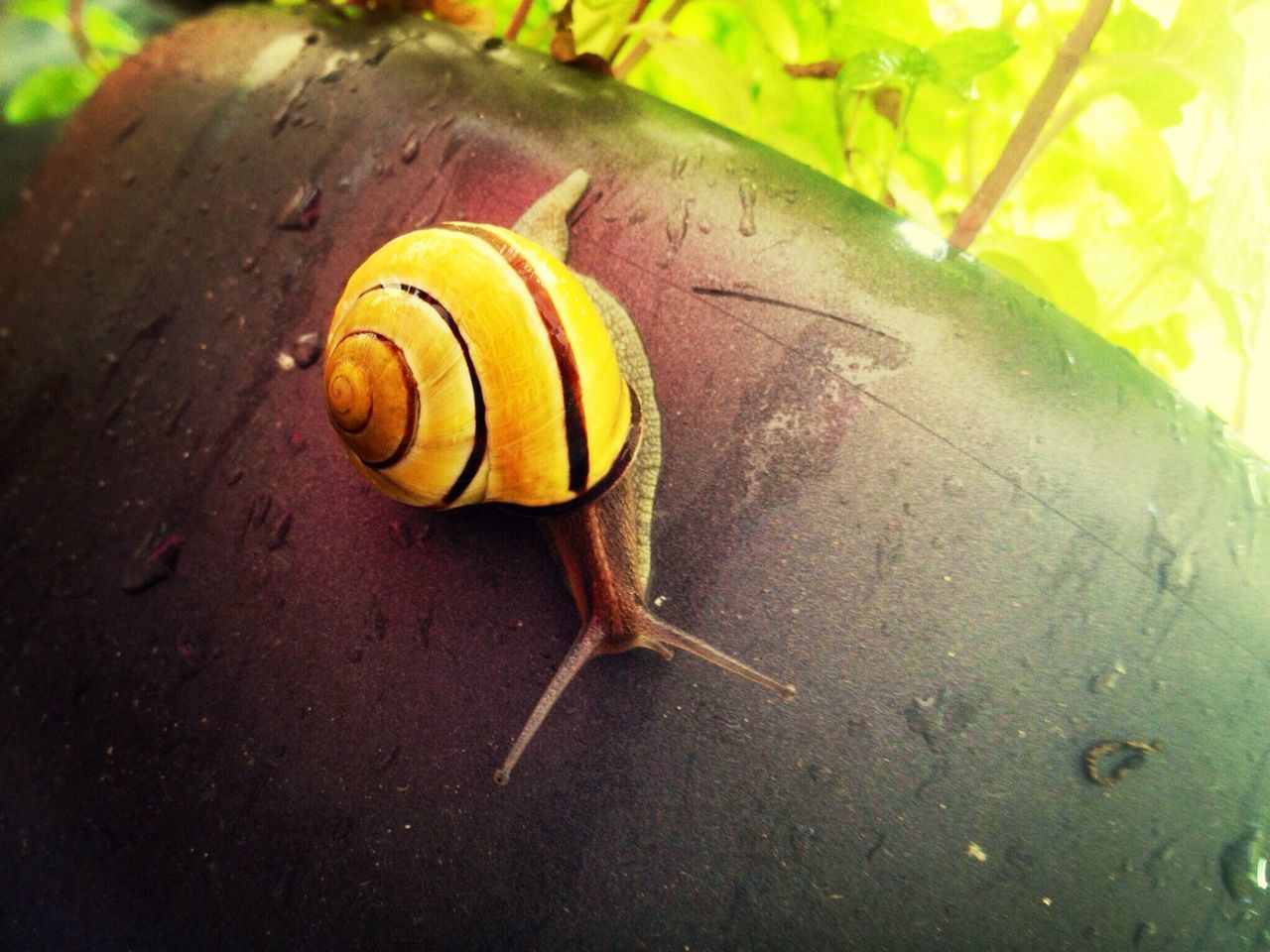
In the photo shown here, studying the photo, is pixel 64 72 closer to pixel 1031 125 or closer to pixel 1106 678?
pixel 1031 125

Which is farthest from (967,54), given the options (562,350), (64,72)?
(64,72)

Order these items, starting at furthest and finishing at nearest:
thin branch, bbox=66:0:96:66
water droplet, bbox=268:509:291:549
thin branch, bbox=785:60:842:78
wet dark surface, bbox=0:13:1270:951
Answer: thin branch, bbox=66:0:96:66 → thin branch, bbox=785:60:842:78 → water droplet, bbox=268:509:291:549 → wet dark surface, bbox=0:13:1270:951

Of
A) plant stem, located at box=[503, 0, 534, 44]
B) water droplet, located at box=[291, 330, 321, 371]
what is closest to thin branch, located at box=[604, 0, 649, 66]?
plant stem, located at box=[503, 0, 534, 44]

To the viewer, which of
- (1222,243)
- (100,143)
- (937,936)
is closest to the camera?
(937,936)

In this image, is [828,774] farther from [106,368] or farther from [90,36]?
[90,36]

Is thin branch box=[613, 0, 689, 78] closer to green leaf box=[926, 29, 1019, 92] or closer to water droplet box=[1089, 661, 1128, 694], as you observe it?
green leaf box=[926, 29, 1019, 92]

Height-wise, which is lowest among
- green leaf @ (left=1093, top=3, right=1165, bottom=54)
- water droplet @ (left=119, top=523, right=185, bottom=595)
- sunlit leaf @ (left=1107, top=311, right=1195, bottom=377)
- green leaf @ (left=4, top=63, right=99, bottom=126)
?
water droplet @ (left=119, top=523, right=185, bottom=595)

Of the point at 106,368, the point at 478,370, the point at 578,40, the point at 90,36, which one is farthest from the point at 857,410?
the point at 90,36

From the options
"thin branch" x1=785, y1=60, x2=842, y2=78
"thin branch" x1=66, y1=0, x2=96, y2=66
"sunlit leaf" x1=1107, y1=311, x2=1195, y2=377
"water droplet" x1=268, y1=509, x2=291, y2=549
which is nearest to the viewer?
"water droplet" x1=268, y1=509, x2=291, y2=549
